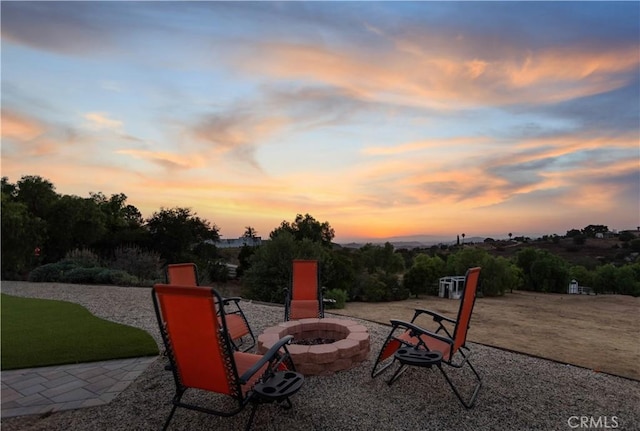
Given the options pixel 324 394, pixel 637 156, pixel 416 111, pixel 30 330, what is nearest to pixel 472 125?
pixel 416 111

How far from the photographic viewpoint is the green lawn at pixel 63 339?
4.39 meters

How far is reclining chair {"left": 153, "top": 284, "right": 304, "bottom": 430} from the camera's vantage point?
7.69 ft

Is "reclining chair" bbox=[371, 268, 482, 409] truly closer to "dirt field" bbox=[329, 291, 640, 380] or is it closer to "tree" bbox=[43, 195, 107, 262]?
"dirt field" bbox=[329, 291, 640, 380]

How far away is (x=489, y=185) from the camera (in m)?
11.3

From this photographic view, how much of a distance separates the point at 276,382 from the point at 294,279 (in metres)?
3.12

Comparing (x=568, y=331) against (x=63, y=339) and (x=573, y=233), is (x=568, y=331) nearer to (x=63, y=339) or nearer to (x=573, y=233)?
(x=63, y=339)

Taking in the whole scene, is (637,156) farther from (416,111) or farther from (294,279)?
(294,279)

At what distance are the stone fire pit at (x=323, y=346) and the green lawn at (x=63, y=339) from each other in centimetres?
169

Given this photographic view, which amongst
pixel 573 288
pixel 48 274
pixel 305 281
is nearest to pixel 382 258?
pixel 573 288

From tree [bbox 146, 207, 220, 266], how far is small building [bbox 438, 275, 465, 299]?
1282 cm

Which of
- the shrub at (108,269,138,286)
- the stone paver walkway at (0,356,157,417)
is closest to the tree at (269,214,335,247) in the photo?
the shrub at (108,269,138,286)

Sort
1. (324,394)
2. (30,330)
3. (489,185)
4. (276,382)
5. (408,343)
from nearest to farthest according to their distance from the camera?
(276,382)
(324,394)
(408,343)
(30,330)
(489,185)

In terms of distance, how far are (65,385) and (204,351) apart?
221 centimetres

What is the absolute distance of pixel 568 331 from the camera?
7230mm
